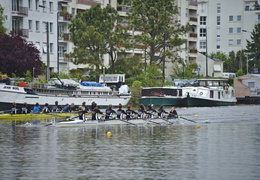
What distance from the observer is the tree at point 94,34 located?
97.2 meters

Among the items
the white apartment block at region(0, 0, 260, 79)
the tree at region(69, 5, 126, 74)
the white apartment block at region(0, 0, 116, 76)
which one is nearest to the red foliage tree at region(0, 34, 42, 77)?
the white apartment block at region(0, 0, 260, 79)

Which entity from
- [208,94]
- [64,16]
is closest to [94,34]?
[64,16]

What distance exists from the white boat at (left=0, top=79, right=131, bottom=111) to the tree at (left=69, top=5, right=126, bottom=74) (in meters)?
13.3

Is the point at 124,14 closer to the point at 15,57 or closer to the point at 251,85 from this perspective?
the point at 251,85

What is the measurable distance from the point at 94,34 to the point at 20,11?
42.3ft

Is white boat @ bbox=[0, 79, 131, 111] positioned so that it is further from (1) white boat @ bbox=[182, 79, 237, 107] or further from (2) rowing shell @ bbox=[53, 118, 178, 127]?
(2) rowing shell @ bbox=[53, 118, 178, 127]

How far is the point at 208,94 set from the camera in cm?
9119

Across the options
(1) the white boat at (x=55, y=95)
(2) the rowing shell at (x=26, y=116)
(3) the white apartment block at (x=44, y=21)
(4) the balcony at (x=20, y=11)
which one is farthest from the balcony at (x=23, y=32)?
(2) the rowing shell at (x=26, y=116)

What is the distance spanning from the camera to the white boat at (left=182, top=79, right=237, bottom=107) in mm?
89500

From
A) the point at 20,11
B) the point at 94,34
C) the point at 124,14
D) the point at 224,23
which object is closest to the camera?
the point at 94,34

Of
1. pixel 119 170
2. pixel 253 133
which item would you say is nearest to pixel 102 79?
pixel 253 133

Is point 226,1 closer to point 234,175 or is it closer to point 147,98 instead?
point 147,98

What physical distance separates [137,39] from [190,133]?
2055 inches

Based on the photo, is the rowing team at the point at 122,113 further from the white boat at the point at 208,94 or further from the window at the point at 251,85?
the window at the point at 251,85
